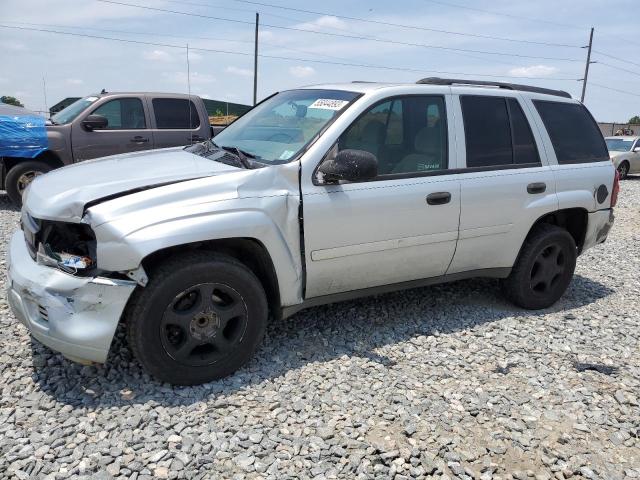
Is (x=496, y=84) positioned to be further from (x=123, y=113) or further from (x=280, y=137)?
(x=123, y=113)

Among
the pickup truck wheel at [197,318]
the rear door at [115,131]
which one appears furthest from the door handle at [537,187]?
the rear door at [115,131]

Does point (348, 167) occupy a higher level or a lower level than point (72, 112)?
higher

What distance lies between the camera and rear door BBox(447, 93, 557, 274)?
4.12 metres

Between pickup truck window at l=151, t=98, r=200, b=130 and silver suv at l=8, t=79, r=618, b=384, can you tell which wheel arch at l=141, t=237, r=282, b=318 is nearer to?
silver suv at l=8, t=79, r=618, b=384

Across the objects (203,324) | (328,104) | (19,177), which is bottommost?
(19,177)

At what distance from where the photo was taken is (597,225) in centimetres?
496

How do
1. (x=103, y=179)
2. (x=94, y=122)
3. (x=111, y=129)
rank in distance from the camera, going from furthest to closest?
(x=111, y=129) → (x=94, y=122) → (x=103, y=179)

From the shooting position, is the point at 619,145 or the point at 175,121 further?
the point at 619,145

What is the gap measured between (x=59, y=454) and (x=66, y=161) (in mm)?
7015

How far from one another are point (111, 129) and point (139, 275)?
22.2 feet

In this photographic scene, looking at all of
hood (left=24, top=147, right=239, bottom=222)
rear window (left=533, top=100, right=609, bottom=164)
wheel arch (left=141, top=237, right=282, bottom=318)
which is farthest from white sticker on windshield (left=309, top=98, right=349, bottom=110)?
rear window (left=533, top=100, right=609, bottom=164)

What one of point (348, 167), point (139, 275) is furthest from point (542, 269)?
point (139, 275)

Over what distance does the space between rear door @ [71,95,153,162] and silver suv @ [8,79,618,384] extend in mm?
5157

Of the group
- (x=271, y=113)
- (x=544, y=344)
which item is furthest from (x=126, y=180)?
(x=544, y=344)
